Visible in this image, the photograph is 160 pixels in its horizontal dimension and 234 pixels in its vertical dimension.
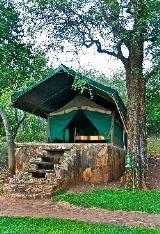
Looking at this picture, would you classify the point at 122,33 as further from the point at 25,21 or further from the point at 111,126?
the point at 111,126

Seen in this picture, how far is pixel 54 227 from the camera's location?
25.0ft

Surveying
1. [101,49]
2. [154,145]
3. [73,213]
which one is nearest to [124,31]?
[101,49]

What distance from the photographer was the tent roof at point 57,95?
46.9 feet

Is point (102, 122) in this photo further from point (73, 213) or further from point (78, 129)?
point (73, 213)

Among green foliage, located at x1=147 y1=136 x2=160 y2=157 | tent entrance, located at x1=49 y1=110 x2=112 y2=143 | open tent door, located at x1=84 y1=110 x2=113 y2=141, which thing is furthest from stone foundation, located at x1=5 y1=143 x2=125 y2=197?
green foliage, located at x1=147 y1=136 x2=160 y2=157

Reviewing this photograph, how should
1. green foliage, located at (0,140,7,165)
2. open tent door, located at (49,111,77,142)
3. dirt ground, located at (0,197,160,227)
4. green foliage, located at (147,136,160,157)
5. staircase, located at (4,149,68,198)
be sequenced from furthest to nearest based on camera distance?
green foliage, located at (147,136,160,157) → green foliage, located at (0,140,7,165) → open tent door, located at (49,111,77,142) → staircase, located at (4,149,68,198) → dirt ground, located at (0,197,160,227)

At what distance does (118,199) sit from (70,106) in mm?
6882

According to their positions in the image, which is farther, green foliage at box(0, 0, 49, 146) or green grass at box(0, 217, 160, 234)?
green foliage at box(0, 0, 49, 146)

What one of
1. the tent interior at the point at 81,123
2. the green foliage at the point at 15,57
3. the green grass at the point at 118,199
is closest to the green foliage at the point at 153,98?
the tent interior at the point at 81,123

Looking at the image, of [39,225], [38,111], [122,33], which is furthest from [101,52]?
[39,225]

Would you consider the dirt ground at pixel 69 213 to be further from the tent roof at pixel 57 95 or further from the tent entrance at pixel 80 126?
the tent entrance at pixel 80 126

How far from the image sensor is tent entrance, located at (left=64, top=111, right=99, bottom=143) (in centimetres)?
1808

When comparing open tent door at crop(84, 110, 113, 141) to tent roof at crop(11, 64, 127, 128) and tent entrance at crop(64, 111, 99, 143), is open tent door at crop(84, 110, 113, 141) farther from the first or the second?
tent entrance at crop(64, 111, 99, 143)

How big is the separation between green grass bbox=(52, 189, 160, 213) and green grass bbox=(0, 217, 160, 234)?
7.08ft
